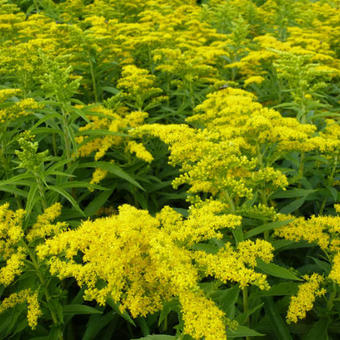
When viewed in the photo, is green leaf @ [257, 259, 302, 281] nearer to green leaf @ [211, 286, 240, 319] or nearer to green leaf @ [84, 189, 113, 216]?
green leaf @ [211, 286, 240, 319]

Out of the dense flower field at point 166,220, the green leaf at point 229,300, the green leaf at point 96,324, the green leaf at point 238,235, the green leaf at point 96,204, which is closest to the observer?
the dense flower field at point 166,220

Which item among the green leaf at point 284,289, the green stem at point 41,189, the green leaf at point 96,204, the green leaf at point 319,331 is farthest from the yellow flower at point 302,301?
the green stem at point 41,189

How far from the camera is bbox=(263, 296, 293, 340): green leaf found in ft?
7.05

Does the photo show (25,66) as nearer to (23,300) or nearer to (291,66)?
(23,300)

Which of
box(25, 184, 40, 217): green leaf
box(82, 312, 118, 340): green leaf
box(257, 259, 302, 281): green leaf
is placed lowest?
box(82, 312, 118, 340): green leaf

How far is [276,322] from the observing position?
86.3 inches

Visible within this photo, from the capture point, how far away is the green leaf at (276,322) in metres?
2.15

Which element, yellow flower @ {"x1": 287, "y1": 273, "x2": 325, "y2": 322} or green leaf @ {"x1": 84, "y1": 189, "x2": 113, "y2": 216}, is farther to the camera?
green leaf @ {"x1": 84, "y1": 189, "x2": 113, "y2": 216}

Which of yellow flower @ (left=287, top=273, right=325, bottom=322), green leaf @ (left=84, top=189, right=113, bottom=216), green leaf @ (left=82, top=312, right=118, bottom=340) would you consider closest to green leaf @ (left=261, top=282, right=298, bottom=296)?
yellow flower @ (left=287, top=273, right=325, bottom=322)

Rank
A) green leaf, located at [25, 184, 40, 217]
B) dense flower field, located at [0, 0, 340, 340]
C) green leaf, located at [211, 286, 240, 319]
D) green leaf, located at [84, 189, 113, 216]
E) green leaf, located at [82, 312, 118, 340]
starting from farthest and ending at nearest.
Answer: green leaf, located at [84, 189, 113, 216] < green leaf, located at [82, 312, 118, 340] < green leaf, located at [25, 184, 40, 217] < green leaf, located at [211, 286, 240, 319] < dense flower field, located at [0, 0, 340, 340]

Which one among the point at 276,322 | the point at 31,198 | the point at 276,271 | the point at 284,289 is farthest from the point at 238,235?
the point at 31,198

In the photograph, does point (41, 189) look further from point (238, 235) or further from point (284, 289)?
point (284, 289)

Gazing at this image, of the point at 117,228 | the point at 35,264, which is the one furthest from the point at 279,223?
the point at 35,264

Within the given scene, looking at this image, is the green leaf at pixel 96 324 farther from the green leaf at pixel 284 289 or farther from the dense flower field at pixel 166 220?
the green leaf at pixel 284 289
